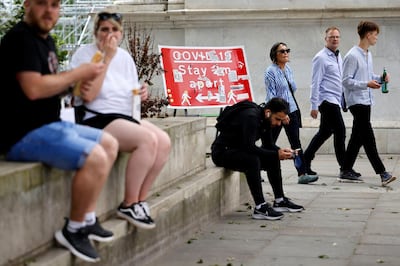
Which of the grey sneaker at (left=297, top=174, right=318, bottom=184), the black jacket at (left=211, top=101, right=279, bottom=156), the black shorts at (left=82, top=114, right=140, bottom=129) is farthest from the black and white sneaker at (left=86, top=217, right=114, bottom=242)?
the grey sneaker at (left=297, top=174, right=318, bottom=184)

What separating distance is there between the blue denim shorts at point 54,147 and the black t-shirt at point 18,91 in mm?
73

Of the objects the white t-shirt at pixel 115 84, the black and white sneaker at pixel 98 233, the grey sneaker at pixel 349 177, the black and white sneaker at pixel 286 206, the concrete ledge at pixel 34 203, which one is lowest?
the grey sneaker at pixel 349 177

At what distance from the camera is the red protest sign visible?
12883 millimetres

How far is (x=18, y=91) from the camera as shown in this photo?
19.7 feet

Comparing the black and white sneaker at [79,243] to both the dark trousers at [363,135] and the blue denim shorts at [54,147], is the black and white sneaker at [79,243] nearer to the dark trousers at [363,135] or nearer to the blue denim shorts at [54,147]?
the blue denim shorts at [54,147]

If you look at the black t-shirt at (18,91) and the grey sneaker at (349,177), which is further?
the grey sneaker at (349,177)

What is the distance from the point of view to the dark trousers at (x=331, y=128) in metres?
12.4

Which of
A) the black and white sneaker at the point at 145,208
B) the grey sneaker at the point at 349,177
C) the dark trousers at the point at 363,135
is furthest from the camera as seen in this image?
the grey sneaker at the point at 349,177

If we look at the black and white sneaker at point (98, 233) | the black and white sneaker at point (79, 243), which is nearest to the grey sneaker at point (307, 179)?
the black and white sneaker at point (98, 233)

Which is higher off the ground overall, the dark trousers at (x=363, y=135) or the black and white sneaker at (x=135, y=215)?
the black and white sneaker at (x=135, y=215)

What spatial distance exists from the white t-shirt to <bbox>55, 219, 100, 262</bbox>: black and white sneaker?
4.05 ft

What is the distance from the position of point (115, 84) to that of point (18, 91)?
123cm

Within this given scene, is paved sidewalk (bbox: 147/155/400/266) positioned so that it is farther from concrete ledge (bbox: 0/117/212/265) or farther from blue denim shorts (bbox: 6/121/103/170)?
blue denim shorts (bbox: 6/121/103/170)

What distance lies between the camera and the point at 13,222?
5.52m
